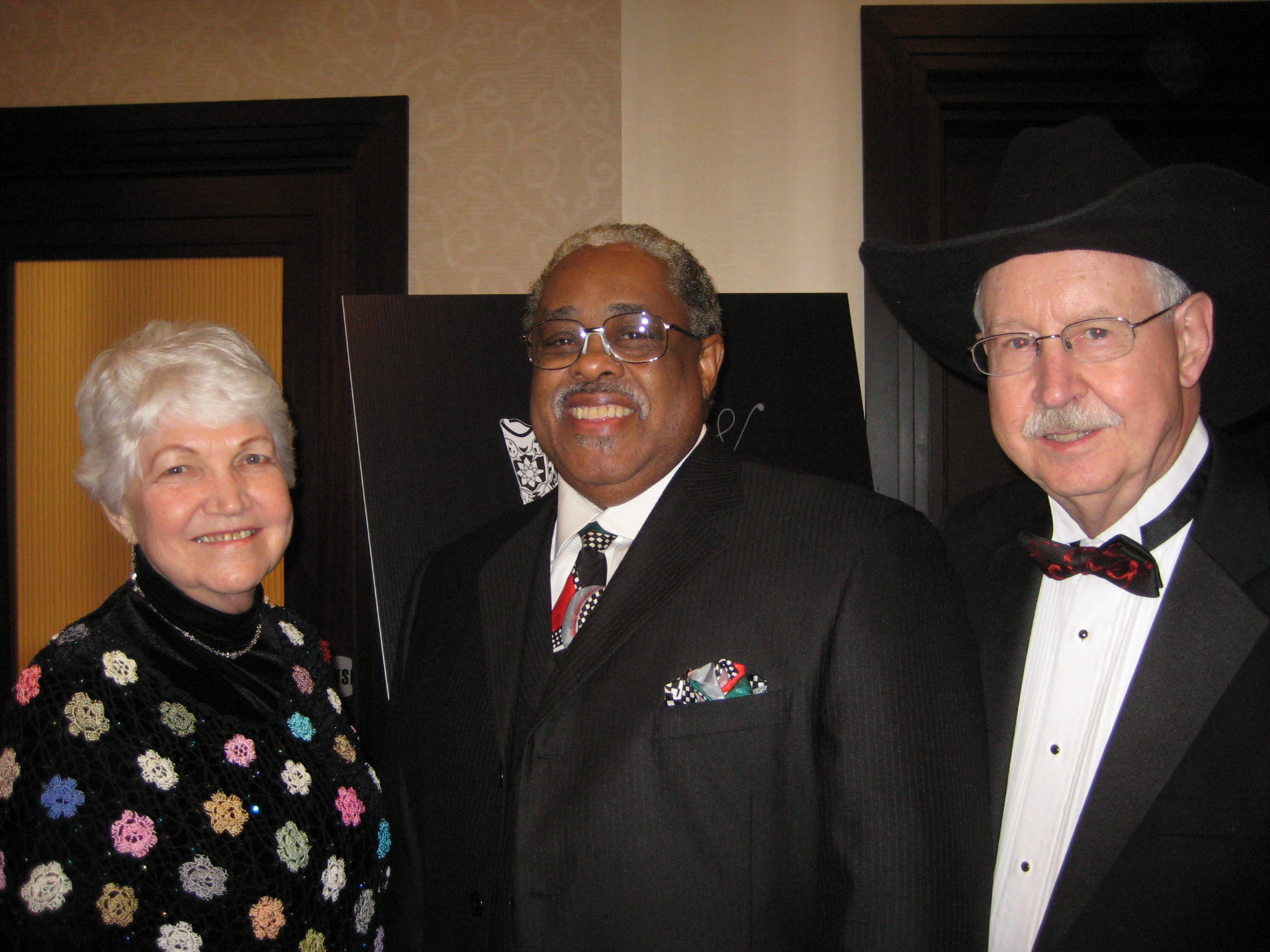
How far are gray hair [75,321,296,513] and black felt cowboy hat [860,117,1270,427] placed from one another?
1.08 meters

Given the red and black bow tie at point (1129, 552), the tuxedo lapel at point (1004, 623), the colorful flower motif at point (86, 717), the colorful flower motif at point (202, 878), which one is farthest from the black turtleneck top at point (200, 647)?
the red and black bow tie at point (1129, 552)

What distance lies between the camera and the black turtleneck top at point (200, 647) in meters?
1.33

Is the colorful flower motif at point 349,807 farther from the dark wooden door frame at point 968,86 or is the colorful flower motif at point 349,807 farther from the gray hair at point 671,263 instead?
the dark wooden door frame at point 968,86

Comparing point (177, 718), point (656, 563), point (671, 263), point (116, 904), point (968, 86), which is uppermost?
point (968, 86)

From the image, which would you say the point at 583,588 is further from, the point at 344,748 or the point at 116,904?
the point at 116,904

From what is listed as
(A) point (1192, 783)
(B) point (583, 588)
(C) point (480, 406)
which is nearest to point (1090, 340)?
(A) point (1192, 783)

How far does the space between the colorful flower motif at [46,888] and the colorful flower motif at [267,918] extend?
24 cm

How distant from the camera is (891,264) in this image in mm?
1477

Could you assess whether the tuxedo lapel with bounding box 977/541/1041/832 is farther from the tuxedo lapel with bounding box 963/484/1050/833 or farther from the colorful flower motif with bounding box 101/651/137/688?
the colorful flower motif with bounding box 101/651/137/688

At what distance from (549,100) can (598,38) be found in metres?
0.21

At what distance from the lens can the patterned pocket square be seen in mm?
1197

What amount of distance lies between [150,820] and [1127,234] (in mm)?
1576

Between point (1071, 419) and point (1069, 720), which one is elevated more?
point (1071, 419)

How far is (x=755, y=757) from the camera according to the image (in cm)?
118
